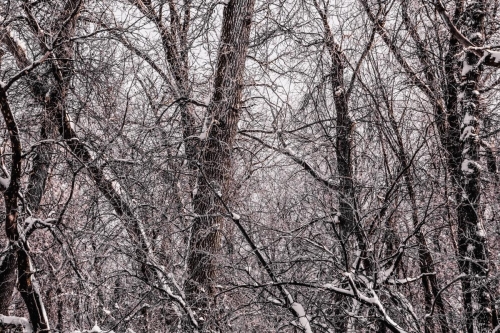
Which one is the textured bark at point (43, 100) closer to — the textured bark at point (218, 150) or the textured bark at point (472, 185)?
the textured bark at point (218, 150)

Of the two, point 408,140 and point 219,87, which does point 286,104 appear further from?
point 408,140

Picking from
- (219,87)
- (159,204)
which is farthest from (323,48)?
(159,204)

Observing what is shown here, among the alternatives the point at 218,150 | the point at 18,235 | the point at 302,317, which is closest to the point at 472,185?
the point at 302,317

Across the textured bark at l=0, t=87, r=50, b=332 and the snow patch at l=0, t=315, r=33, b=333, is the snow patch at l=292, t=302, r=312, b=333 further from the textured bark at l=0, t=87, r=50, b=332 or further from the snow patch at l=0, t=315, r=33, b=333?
the snow patch at l=0, t=315, r=33, b=333

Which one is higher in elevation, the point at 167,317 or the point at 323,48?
the point at 323,48

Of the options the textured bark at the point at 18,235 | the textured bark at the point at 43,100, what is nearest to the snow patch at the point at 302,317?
the textured bark at the point at 18,235

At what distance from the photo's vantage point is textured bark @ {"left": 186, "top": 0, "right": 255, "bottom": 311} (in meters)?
5.24

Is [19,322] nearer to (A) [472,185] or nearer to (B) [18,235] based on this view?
(B) [18,235]

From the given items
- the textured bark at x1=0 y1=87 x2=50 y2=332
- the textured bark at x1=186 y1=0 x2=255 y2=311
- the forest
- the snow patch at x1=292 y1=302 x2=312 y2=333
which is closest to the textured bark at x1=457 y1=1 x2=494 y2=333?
the forest

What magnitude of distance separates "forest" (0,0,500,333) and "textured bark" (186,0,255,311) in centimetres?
3

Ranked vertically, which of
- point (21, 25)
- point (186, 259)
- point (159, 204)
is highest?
point (21, 25)

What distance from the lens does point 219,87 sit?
18.6 ft

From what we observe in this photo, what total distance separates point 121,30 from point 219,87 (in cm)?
118

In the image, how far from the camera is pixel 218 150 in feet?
18.9
